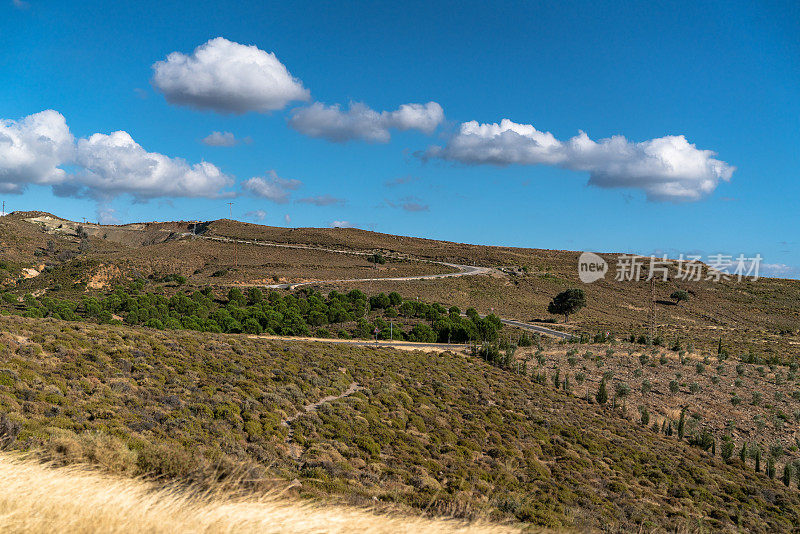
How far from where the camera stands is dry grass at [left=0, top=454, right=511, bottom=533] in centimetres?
477

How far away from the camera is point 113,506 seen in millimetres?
5109

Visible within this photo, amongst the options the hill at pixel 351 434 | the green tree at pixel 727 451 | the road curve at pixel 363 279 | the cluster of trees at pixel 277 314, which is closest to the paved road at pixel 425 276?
the road curve at pixel 363 279

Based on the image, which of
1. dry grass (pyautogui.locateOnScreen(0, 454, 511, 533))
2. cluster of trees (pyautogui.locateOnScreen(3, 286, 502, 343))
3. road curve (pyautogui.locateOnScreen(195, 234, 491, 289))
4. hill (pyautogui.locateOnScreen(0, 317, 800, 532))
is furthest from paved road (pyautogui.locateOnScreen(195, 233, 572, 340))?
dry grass (pyautogui.locateOnScreen(0, 454, 511, 533))

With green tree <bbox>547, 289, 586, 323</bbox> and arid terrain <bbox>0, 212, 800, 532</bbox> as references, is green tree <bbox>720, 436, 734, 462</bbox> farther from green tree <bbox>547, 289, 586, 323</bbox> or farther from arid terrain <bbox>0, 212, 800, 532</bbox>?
green tree <bbox>547, 289, 586, 323</bbox>

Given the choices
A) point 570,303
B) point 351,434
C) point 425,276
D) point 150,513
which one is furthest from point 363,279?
point 150,513

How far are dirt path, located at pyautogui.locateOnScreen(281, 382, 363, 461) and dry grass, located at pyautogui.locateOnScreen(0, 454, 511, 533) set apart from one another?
445 inches

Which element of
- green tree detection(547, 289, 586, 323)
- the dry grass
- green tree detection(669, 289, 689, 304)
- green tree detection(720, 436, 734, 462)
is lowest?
green tree detection(720, 436, 734, 462)

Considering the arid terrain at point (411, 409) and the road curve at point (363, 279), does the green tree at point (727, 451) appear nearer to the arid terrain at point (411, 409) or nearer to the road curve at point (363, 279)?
the arid terrain at point (411, 409)

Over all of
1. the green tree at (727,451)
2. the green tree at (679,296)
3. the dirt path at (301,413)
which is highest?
the green tree at (679,296)

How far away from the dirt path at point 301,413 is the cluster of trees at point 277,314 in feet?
67.7

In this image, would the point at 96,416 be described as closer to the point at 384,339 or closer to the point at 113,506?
the point at 113,506

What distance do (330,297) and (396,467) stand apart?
5595 cm

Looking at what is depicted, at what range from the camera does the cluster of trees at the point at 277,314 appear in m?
52.3

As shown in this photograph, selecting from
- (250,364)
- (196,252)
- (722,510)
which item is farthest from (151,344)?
(196,252)
